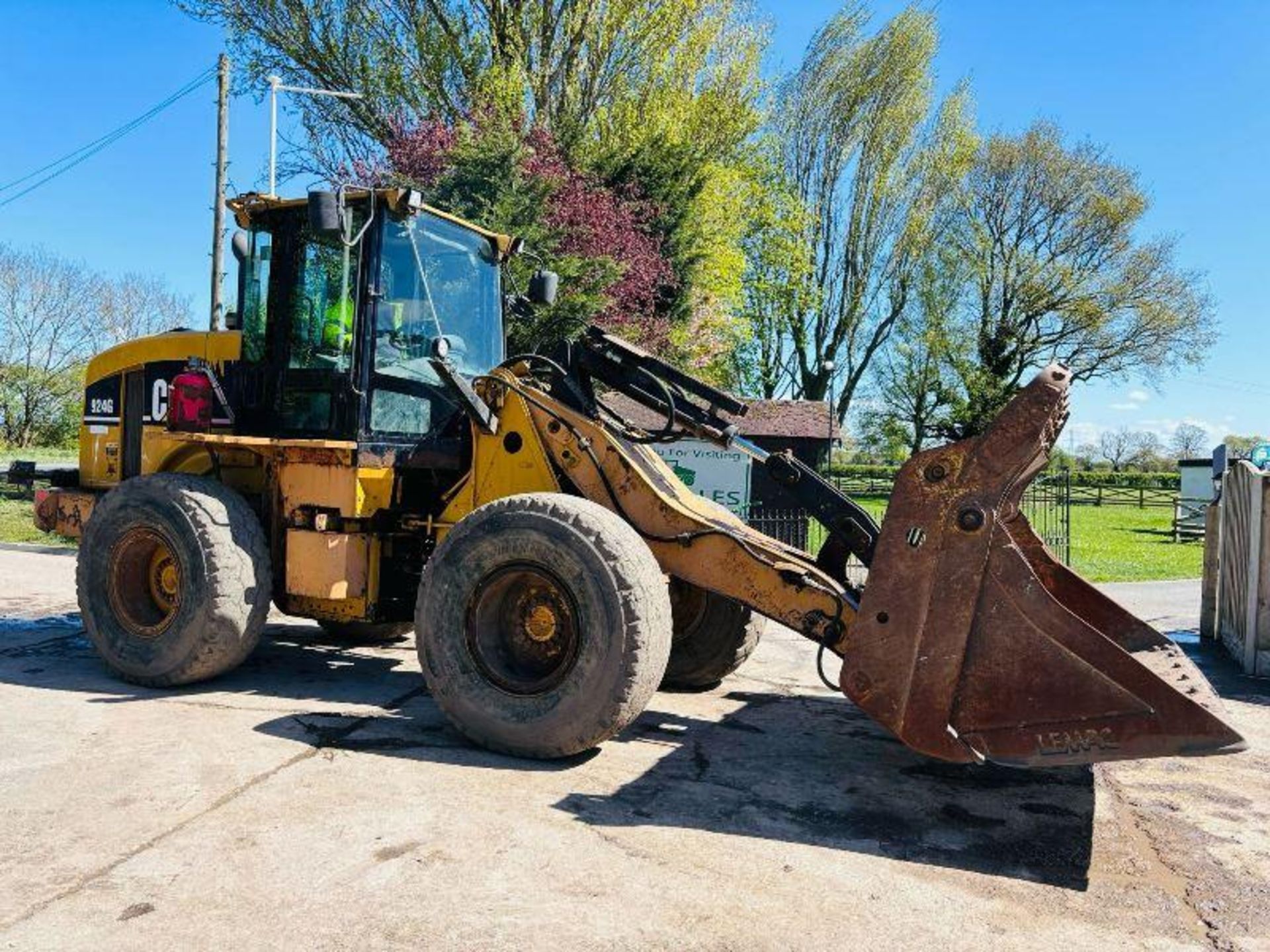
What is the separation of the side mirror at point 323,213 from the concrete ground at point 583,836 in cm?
266

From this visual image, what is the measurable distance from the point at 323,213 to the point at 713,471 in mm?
8120

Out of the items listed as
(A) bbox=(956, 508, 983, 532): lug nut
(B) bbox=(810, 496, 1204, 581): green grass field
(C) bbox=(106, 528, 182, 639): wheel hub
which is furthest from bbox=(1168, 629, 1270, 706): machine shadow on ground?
(C) bbox=(106, 528, 182, 639): wheel hub

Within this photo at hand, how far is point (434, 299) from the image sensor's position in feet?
20.5

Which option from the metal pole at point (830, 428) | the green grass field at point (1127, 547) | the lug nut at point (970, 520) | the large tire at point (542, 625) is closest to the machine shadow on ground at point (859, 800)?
the large tire at point (542, 625)

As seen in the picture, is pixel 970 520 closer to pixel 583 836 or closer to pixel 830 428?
pixel 583 836

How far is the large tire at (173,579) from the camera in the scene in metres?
5.58

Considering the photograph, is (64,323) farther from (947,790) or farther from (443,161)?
(947,790)

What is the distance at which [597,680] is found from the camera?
4.51 meters

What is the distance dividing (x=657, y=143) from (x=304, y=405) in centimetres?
1422

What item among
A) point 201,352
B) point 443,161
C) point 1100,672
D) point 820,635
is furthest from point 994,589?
point 443,161

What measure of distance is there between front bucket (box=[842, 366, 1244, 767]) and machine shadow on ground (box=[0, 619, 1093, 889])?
39cm

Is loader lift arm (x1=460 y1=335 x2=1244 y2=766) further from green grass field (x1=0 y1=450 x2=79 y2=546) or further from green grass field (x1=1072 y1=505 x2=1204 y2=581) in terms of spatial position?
green grass field (x1=1072 y1=505 x2=1204 y2=581)

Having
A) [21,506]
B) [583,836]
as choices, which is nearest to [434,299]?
[583,836]

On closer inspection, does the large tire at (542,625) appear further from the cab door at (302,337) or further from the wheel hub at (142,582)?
the wheel hub at (142,582)
